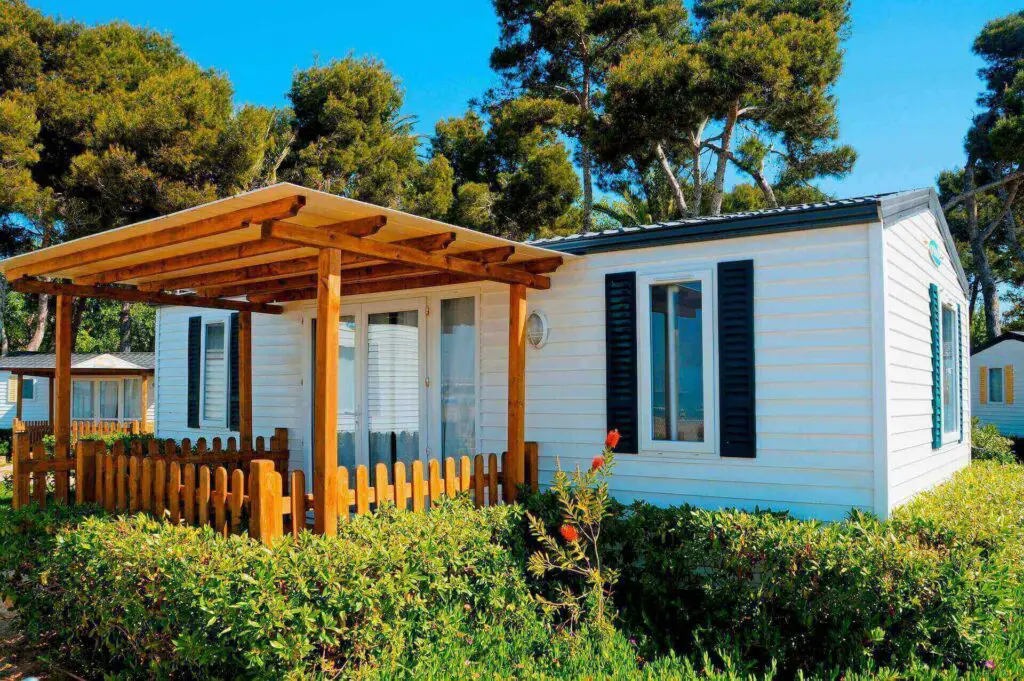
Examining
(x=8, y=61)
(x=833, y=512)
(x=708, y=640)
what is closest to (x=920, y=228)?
→ (x=833, y=512)

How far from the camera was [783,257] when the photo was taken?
5.66m

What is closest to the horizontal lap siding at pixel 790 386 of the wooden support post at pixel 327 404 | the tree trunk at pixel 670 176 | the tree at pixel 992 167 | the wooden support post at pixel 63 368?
the wooden support post at pixel 327 404

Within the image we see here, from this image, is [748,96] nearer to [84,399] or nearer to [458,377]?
[458,377]

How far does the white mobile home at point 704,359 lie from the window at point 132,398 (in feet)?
65.3

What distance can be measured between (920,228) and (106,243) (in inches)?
275

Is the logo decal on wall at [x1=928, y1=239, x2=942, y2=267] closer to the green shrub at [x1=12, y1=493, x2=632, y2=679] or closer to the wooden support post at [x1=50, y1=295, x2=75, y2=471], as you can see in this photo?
the green shrub at [x1=12, y1=493, x2=632, y2=679]

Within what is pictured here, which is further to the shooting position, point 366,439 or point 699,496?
point 366,439

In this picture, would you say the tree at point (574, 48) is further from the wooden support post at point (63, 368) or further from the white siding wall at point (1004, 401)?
the wooden support post at point (63, 368)

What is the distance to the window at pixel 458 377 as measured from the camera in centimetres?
723

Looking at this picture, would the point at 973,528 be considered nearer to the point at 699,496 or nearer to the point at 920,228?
the point at 699,496

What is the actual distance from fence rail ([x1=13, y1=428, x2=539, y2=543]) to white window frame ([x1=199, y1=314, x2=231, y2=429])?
8.32 ft

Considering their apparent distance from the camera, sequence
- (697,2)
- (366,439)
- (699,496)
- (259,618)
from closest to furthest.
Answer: (259,618) < (699,496) < (366,439) < (697,2)

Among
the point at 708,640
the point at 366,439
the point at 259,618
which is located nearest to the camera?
the point at 259,618

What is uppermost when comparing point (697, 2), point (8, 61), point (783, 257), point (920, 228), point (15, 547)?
point (697, 2)
